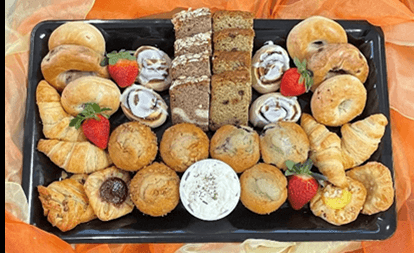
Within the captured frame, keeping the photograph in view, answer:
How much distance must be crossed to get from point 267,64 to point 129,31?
0.78 m

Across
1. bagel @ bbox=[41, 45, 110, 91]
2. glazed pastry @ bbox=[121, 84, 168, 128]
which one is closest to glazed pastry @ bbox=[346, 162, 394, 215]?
glazed pastry @ bbox=[121, 84, 168, 128]

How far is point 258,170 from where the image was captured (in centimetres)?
241

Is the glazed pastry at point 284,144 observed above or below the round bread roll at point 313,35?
below

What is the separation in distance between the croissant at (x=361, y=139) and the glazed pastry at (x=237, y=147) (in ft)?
1.50

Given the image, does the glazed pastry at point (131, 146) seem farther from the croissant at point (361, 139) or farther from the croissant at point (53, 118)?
the croissant at point (361, 139)

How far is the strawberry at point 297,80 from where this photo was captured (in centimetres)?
248

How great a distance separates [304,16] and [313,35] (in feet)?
0.99

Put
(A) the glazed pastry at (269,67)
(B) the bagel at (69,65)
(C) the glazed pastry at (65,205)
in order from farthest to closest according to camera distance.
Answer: (A) the glazed pastry at (269,67)
(B) the bagel at (69,65)
(C) the glazed pastry at (65,205)

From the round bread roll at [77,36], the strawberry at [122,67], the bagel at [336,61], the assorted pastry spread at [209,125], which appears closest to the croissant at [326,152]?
the assorted pastry spread at [209,125]

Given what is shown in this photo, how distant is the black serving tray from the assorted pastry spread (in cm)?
6

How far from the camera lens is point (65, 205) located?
2.35m

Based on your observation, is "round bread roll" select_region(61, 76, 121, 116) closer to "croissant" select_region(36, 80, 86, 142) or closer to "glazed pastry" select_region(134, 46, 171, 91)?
"croissant" select_region(36, 80, 86, 142)

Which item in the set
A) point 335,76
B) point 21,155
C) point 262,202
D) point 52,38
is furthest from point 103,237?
point 335,76

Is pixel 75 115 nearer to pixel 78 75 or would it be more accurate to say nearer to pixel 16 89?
pixel 78 75
